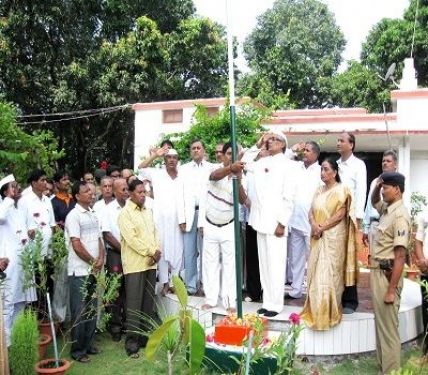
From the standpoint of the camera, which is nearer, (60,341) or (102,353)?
(102,353)

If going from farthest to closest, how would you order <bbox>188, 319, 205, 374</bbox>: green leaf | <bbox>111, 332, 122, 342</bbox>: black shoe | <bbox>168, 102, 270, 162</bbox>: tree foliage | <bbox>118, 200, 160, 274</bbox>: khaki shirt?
<bbox>168, 102, 270, 162</bbox>: tree foliage → <bbox>111, 332, 122, 342</bbox>: black shoe → <bbox>118, 200, 160, 274</bbox>: khaki shirt → <bbox>188, 319, 205, 374</bbox>: green leaf

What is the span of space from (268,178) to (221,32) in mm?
16944

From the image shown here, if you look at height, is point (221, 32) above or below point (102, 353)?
above

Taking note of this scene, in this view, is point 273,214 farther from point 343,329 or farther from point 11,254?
point 11,254

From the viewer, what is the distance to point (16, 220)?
4.88 meters

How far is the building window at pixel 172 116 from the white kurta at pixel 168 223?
964 centimetres

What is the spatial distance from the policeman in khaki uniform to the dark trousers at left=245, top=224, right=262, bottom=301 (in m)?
1.51

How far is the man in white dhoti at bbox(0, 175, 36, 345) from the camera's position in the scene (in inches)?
183

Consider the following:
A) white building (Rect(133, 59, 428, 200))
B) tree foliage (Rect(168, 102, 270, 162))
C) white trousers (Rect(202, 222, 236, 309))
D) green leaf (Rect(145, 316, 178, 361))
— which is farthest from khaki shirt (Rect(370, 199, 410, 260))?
white building (Rect(133, 59, 428, 200))

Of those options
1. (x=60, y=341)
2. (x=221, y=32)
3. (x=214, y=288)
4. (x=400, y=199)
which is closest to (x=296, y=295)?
(x=214, y=288)

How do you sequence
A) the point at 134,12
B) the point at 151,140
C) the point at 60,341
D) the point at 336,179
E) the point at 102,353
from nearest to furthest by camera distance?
the point at 336,179, the point at 102,353, the point at 60,341, the point at 151,140, the point at 134,12

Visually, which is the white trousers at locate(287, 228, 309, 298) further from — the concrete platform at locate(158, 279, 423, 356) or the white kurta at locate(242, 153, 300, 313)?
the white kurta at locate(242, 153, 300, 313)

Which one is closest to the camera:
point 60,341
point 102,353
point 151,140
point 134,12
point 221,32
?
point 102,353

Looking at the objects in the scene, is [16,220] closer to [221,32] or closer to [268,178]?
[268,178]
